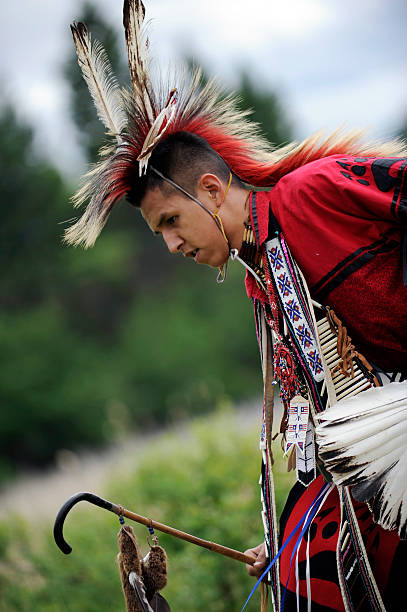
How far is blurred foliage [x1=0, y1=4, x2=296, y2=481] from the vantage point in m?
15.9

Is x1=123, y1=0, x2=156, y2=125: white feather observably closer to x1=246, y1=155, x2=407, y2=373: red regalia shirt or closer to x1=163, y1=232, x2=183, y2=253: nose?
x1=163, y1=232, x2=183, y2=253: nose

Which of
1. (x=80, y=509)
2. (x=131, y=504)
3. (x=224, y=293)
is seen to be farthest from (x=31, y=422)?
(x=131, y=504)

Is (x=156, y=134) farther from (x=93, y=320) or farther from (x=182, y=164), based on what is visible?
(x=93, y=320)

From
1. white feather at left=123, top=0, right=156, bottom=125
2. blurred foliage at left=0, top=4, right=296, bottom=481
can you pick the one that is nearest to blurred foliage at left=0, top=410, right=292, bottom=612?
white feather at left=123, top=0, right=156, bottom=125

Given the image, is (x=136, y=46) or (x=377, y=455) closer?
(x=377, y=455)

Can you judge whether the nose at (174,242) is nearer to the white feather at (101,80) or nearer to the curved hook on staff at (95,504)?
the white feather at (101,80)

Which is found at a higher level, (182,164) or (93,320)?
(182,164)

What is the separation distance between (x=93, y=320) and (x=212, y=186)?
17616 millimetres

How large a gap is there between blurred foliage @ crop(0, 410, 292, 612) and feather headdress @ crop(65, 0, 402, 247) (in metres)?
2.12

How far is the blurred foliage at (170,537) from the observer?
4.00 metres

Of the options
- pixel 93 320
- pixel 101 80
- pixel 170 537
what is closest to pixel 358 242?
pixel 101 80

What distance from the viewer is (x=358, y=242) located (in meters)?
2.05

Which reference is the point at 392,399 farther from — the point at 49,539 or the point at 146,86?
the point at 49,539

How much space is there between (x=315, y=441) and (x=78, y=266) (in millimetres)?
17430
